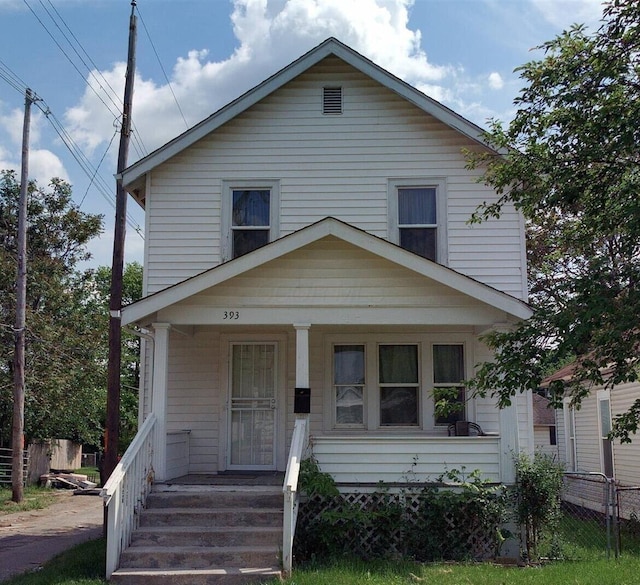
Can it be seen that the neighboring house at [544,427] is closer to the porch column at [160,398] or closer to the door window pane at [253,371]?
the door window pane at [253,371]

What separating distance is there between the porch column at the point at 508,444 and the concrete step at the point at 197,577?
3514mm

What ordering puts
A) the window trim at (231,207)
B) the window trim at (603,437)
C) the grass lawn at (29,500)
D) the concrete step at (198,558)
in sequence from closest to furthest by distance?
the concrete step at (198,558) → the window trim at (231,207) → the window trim at (603,437) → the grass lawn at (29,500)

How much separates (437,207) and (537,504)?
207 inches

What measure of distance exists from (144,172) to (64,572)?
260 inches

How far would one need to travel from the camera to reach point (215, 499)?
970 cm

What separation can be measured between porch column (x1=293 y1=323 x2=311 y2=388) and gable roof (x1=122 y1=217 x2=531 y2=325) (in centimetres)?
108

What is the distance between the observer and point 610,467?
18422 millimetres

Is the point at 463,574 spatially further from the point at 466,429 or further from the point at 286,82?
the point at 286,82

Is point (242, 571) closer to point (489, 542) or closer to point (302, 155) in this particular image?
point (489, 542)

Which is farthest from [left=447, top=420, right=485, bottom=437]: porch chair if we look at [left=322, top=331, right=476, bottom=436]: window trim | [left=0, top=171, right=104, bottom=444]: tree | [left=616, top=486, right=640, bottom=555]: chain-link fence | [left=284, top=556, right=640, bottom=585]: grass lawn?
[left=0, top=171, right=104, bottom=444]: tree

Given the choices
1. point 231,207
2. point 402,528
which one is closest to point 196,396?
point 231,207

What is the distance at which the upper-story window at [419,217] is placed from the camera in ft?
41.0

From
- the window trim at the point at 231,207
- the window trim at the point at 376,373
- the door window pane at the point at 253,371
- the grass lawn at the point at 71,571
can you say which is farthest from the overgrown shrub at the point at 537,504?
the window trim at the point at 231,207

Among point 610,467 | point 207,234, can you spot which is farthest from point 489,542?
point 610,467
